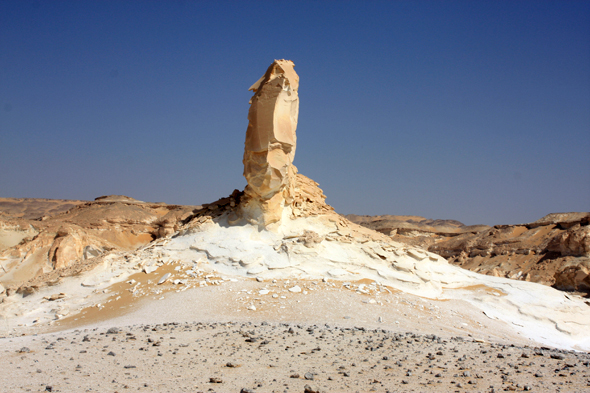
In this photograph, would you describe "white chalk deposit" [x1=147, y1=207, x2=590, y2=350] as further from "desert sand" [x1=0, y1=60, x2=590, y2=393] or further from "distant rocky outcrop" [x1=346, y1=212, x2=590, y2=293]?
"distant rocky outcrop" [x1=346, y1=212, x2=590, y2=293]

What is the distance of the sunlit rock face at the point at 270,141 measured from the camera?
490 inches

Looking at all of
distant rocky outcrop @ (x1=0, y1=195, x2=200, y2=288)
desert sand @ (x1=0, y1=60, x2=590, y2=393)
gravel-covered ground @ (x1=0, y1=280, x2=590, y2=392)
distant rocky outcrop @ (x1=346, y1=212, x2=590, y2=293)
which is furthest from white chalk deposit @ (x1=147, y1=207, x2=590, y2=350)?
distant rocky outcrop @ (x1=346, y1=212, x2=590, y2=293)

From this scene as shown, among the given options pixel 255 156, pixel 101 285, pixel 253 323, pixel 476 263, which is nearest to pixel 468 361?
pixel 253 323

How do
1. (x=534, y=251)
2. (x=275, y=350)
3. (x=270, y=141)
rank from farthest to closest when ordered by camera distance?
1. (x=534, y=251)
2. (x=270, y=141)
3. (x=275, y=350)

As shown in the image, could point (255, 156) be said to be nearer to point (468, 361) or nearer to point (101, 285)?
point (101, 285)

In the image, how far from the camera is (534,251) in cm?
2528

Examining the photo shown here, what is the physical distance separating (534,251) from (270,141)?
1987cm

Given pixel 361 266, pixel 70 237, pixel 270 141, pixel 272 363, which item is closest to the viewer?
pixel 272 363

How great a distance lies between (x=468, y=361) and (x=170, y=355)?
14.3ft

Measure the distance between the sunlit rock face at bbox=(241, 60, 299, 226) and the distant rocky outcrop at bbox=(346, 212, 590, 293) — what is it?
44.7 feet

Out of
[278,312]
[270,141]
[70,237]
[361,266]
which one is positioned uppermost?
[270,141]

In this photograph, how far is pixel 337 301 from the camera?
1047 cm

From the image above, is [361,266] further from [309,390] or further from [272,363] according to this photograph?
[309,390]

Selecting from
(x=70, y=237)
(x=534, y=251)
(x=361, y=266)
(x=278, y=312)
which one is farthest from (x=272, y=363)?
(x=534, y=251)
